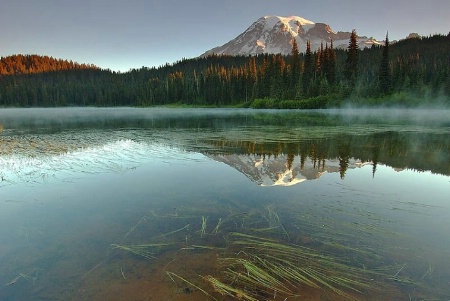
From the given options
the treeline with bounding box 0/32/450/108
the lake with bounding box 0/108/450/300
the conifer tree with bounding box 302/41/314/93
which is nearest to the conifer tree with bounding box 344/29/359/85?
the treeline with bounding box 0/32/450/108

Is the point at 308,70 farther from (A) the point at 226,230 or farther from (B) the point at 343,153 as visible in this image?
(A) the point at 226,230

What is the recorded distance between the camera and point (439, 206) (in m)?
9.55

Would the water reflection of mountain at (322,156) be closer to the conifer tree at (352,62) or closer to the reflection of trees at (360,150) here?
the reflection of trees at (360,150)

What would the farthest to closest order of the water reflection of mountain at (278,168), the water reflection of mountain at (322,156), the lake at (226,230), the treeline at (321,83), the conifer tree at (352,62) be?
the conifer tree at (352,62) → the treeline at (321,83) → the water reflection of mountain at (322,156) → the water reflection of mountain at (278,168) → the lake at (226,230)

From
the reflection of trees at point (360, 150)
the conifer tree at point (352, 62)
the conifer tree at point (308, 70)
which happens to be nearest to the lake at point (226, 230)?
the reflection of trees at point (360, 150)

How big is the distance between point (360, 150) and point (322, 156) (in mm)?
4041

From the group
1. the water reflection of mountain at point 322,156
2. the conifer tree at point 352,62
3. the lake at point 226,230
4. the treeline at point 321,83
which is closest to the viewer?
the lake at point 226,230

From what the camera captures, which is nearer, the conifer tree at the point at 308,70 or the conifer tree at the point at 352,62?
the conifer tree at the point at 352,62

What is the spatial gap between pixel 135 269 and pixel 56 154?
16.9m

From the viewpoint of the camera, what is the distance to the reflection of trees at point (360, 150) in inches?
631

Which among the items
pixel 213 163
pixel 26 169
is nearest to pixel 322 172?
pixel 213 163

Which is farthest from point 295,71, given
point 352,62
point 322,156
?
point 322,156

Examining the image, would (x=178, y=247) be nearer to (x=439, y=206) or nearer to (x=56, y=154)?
(x=439, y=206)

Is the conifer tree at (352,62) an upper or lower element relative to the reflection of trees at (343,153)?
upper
